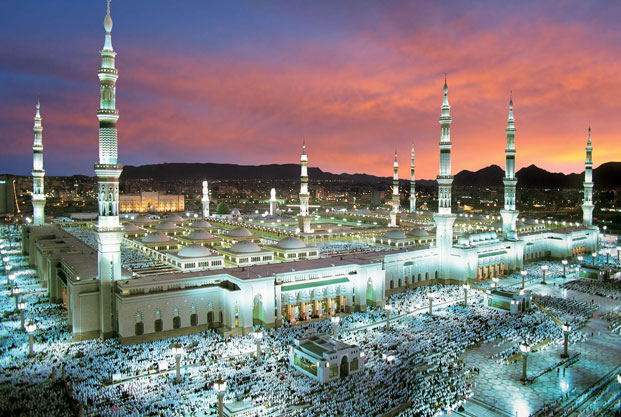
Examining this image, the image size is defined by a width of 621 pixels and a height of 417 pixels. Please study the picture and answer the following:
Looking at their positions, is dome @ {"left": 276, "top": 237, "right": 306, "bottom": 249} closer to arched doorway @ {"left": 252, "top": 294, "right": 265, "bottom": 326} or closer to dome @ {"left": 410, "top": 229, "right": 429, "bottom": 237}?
arched doorway @ {"left": 252, "top": 294, "right": 265, "bottom": 326}

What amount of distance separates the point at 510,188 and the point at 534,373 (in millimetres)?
31061

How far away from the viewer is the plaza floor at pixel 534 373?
63.3ft

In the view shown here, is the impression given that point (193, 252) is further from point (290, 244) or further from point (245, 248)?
point (290, 244)

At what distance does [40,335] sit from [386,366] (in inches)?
799

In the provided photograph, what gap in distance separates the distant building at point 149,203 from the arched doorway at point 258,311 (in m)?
89.8

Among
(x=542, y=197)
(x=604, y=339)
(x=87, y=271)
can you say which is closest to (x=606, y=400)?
(x=604, y=339)

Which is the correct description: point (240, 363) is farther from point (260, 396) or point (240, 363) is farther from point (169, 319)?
point (169, 319)

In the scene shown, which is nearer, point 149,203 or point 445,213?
point 445,213

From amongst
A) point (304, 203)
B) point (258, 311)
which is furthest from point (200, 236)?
point (258, 311)

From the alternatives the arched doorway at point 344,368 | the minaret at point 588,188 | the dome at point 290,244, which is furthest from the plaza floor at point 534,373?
the minaret at point 588,188

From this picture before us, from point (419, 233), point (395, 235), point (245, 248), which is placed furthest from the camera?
point (419, 233)

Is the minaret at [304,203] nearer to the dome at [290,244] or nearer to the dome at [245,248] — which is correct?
the dome at [290,244]

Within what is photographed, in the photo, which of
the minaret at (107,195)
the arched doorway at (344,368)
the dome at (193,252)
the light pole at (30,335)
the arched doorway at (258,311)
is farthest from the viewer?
the dome at (193,252)

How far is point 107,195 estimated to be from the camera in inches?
1091
